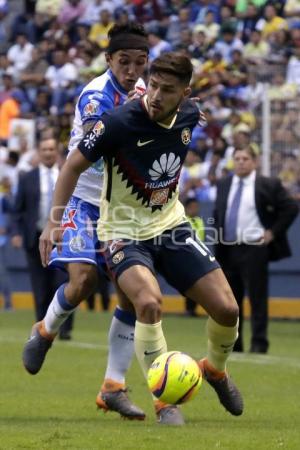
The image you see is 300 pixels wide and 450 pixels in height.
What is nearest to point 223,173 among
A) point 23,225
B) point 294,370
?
point 23,225

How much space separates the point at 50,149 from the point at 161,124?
23.8 ft

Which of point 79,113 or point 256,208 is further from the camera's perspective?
point 256,208

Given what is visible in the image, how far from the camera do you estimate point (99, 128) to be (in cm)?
837

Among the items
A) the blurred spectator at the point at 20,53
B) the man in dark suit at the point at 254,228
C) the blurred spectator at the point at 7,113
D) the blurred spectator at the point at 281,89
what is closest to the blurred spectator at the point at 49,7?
the blurred spectator at the point at 20,53

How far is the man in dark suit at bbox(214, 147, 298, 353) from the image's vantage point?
49.6 ft

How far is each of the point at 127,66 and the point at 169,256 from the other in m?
1.51

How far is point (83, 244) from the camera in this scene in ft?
30.6

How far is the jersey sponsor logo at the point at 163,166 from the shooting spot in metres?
8.55

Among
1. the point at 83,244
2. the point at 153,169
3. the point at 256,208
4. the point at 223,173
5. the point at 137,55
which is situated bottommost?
the point at 223,173

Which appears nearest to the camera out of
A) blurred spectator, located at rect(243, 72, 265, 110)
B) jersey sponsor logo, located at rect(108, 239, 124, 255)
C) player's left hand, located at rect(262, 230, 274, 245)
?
jersey sponsor logo, located at rect(108, 239, 124, 255)

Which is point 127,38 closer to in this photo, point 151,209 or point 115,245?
point 151,209

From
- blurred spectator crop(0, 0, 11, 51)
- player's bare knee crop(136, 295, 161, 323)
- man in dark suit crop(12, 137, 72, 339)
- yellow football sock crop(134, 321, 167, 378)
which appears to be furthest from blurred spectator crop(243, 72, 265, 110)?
player's bare knee crop(136, 295, 161, 323)

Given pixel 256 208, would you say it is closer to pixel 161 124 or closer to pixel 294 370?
pixel 294 370

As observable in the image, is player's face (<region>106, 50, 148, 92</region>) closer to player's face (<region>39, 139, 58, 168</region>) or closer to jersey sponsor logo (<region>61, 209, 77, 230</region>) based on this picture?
jersey sponsor logo (<region>61, 209, 77, 230</region>)
